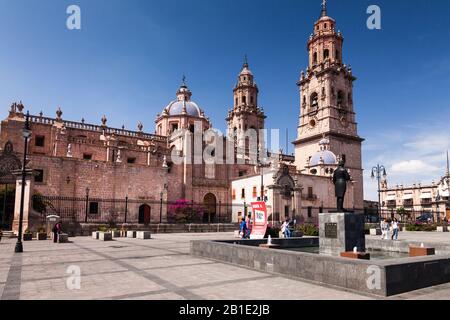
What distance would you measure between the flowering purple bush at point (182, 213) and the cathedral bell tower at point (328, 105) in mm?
19311

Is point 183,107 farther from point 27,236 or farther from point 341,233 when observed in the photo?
point 341,233

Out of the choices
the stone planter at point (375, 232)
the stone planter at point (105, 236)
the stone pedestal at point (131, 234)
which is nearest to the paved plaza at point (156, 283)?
the stone planter at point (105, 236)

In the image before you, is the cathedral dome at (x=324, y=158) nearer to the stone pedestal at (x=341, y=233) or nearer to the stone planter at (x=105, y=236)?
the stone planter at (x=105, y=236)

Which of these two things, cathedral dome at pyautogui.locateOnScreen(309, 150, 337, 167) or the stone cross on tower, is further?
the stone cross on tower

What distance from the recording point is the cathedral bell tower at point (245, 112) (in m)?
58.2

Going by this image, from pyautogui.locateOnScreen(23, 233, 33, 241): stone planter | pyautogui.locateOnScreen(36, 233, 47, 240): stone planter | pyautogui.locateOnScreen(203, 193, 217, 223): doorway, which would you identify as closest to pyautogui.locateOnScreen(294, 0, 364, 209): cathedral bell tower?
pyautogui.locateOnScreen(203, 193, 217, 223): doorway

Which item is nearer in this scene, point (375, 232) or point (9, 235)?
point (9, 235)

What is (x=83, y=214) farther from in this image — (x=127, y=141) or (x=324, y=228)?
(x=324, y=228)

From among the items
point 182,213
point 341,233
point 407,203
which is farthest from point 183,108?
point 407,203

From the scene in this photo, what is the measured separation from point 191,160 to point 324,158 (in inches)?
726

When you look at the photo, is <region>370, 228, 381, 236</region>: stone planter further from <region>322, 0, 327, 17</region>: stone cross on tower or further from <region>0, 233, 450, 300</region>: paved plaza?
<region>322, 0, 327, 17</region>: stone cross on tower

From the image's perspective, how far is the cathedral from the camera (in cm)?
3062

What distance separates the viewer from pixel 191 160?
4144 cm

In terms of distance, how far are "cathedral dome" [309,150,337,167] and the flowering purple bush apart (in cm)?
1910
